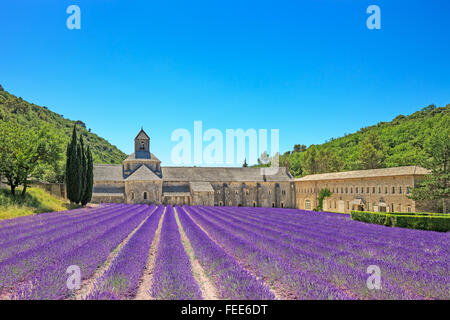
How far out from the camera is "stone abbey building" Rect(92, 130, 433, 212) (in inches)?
1410

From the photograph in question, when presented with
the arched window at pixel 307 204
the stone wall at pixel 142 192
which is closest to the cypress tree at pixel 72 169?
the stone wall at pixel 142 192

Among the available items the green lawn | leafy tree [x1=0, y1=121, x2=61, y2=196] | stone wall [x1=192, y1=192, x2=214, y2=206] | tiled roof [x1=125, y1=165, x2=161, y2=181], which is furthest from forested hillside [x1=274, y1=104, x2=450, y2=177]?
leafy tree [x1=0, y1=121, x2=61, y2=196]

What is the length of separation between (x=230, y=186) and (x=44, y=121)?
279 feet

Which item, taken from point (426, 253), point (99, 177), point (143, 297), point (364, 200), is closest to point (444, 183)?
point (364, 200)

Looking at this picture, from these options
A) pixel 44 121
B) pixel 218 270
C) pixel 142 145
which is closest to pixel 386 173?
pixel 218 270

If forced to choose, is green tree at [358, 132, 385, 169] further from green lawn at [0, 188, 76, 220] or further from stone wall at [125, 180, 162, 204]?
green lawn at [0, 188, 76, 220]

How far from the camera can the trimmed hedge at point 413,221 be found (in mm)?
18672

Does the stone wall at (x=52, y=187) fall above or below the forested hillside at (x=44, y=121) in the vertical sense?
below

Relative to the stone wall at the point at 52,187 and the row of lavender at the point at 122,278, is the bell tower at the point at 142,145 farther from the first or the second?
the row of lavender at the point at 122,278

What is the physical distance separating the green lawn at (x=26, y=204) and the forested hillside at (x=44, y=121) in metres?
24.6

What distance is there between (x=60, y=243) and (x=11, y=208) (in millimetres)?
15014

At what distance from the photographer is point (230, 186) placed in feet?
178
